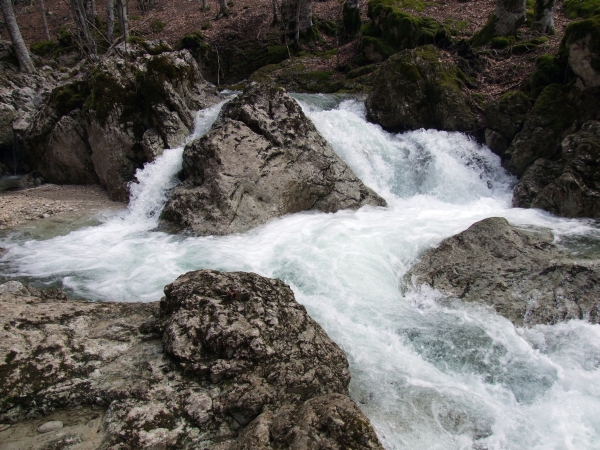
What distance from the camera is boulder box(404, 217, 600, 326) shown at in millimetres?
5996

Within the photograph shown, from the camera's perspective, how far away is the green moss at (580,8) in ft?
54.1

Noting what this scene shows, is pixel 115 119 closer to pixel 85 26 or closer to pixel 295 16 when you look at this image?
pixel 85 26

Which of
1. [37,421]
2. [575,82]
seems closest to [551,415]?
[37,421]

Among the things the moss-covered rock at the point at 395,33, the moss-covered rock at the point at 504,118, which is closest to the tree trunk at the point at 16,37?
the moss-covered rock at the point at 395,33

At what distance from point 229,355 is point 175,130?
957 centimetres

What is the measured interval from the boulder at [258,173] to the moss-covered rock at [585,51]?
20.2 feet

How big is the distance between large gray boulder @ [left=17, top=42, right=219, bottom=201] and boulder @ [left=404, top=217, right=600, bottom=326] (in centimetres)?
839

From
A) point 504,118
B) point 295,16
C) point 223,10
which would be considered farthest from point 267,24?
point 504,118

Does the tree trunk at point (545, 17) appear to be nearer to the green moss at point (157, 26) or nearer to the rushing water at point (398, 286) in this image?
the rushing water at point (398, 286)

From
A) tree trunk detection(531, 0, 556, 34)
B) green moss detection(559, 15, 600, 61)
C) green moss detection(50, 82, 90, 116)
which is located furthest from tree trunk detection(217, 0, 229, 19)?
green moss detection(559, 15, 600, 61)

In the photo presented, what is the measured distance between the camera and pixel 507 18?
16.2 m

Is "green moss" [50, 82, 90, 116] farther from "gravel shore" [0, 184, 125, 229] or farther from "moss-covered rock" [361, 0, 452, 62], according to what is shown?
"moss-covered rock" [361, 0, 452, 62]

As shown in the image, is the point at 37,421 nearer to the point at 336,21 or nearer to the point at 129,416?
the point at 129,416

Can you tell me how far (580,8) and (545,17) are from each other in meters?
2.67
